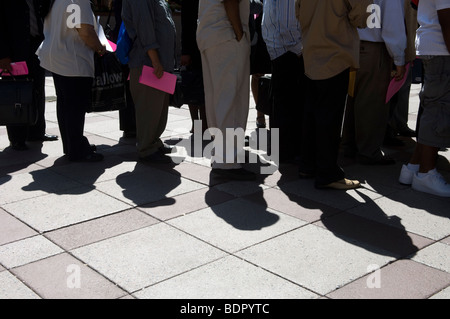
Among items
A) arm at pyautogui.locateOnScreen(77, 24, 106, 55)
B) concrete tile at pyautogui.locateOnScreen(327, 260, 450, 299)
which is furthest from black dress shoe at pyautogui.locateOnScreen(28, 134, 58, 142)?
concrete tile at pyautogui.locateOnScreen(327, 260, 450, 299)

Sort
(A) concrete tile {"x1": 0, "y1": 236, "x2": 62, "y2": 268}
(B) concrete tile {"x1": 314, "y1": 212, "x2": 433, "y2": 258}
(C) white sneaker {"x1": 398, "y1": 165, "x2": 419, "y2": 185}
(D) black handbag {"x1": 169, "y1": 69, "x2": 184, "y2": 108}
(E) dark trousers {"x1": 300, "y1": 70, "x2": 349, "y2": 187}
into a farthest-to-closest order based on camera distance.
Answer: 1. (D) black handbag {"x1": 169, "y1": 69, "x2": 184, "y2": 108}
2. (C) white sneaker {"x1": 398, "y1": 165, "x2": 419, "y2": 185}
3. (E) dark trousers {"x1": 300, "y1": 70, "x2": 349, "y2": 187}
4. (B) concrete tile {"x1": 314, "y1": 212, "x2": 433, "y2": 258}
5. (A) concrete tile {"x1": 0, "y1": 236, "x2": 62, "y2": 268}

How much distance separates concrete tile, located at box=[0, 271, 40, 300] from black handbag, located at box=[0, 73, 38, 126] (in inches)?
108

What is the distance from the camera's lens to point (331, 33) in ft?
14.5

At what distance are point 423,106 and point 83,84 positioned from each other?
3157 mm

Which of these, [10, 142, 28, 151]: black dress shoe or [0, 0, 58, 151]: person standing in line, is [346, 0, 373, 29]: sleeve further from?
[10, 142, 28, 151]: black dress shoe

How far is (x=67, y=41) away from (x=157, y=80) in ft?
3.08

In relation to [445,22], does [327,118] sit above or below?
below

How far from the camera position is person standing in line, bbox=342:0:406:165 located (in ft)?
16.3

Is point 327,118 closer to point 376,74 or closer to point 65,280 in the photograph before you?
point 376,74

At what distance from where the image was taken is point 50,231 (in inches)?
153

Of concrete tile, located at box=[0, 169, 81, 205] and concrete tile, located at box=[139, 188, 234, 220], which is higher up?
concrete tile, located at box=[139, 188, 234, 220]

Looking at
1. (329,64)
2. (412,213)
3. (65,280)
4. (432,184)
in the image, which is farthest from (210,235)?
(432,184)
